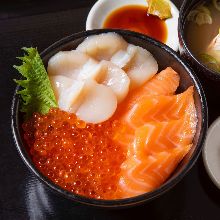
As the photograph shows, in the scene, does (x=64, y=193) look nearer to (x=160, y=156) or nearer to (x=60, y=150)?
(x=60, y=150)

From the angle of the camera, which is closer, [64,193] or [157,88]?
[64,193]

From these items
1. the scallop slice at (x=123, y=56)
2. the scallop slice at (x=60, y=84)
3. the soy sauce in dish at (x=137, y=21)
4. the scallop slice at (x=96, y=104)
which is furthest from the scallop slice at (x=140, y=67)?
the soy sauce in dish at (x=137, y=21)

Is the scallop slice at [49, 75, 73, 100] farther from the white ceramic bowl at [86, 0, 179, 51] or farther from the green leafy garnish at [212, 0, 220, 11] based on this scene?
the green leafy garnish at [212, 0, 220, 11]

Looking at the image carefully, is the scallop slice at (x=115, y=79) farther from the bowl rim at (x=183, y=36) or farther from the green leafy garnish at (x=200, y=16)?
the green leafy garnish at (x=200, y=16)

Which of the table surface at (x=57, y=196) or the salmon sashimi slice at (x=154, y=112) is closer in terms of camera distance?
the salmon sashimi slice at (x=154, y=112)

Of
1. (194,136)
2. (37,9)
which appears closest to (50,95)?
(194,136)

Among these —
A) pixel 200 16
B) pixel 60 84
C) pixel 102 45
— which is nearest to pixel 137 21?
pixel 200 16
